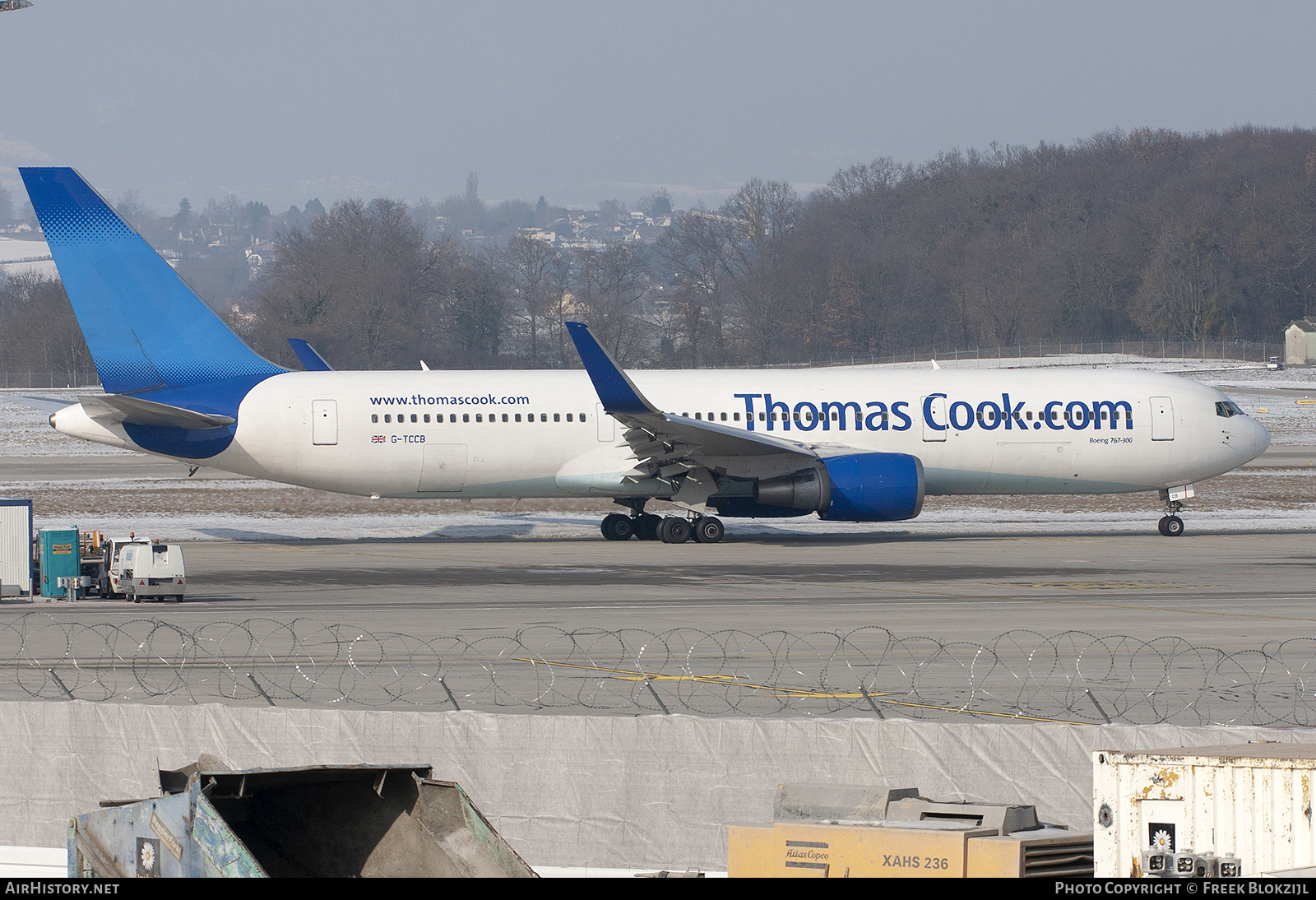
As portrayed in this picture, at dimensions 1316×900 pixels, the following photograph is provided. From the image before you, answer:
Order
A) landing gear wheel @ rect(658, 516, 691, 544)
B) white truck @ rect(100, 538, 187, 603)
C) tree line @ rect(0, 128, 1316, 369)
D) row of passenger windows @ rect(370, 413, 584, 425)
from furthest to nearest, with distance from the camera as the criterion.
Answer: tree line @ rect(0, 128, 1316, 369) → landing gear wheel @ rect(658, 516, 691, 544) → row of passenger windows @ rect(370, 413, 584, 425) → white truck @ rect(100, 538, 187, 603)

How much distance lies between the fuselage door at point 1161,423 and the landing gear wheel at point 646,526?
511 inches

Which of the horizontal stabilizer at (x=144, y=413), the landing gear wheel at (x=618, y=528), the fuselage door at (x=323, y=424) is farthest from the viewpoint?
the landing gear wheel at (x=618, y=528)

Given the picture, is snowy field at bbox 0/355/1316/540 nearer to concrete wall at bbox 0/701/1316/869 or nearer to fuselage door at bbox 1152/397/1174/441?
fuselage door at bbox 1152/397/1174/441

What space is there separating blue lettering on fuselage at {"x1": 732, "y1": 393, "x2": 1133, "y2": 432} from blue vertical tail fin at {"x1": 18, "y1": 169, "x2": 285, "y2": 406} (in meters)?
12.8

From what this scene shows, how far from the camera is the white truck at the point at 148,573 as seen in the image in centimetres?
2588

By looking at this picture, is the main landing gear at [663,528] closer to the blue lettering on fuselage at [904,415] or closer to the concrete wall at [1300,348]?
the blue lettering on fuselage at [904,415]

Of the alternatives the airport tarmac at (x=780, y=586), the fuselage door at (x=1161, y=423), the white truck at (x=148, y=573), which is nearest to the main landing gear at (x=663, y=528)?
the airport tarmac at (x=780, y=586)

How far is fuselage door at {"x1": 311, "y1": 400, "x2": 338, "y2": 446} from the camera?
3500 centimetres

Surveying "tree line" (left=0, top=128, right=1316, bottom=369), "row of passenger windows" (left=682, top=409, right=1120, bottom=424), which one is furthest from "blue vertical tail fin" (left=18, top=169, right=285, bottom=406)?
"tree line" (left=0, top=128, right=1316, bottom=369)

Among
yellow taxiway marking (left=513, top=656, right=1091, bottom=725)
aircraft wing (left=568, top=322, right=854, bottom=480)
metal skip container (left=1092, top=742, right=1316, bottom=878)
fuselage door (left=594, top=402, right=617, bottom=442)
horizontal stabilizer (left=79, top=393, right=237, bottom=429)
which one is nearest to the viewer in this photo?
metal skip container (left=1092, top=742, right=1316, bottom=878)

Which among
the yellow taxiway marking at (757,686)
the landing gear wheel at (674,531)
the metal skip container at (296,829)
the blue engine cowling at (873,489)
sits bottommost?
the yellow taxiway marking at (757,686)

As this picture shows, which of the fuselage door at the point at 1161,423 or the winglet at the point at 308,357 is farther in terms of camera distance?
the winglet at the point at 308,357

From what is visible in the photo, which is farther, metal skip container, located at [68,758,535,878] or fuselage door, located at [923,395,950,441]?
fuselage door, located at [923,395,950,441]

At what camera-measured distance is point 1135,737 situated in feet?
38.3
